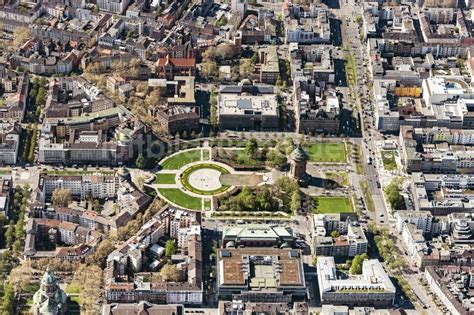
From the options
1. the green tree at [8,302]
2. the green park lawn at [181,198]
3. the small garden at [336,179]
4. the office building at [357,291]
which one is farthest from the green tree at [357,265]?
the green tree at [8,302]

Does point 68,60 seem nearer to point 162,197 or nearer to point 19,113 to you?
point 19,113

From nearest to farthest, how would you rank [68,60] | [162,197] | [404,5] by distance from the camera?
1. [162,197]
2. [68,60]
3. [404,5]

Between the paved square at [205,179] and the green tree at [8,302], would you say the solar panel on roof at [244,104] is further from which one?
the green tree at [8,302]

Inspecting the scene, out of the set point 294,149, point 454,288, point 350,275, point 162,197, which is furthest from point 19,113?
point 454,288

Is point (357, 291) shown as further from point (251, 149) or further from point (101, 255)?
point (251, 149)

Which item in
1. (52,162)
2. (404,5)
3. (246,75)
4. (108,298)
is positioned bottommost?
(108,298)
